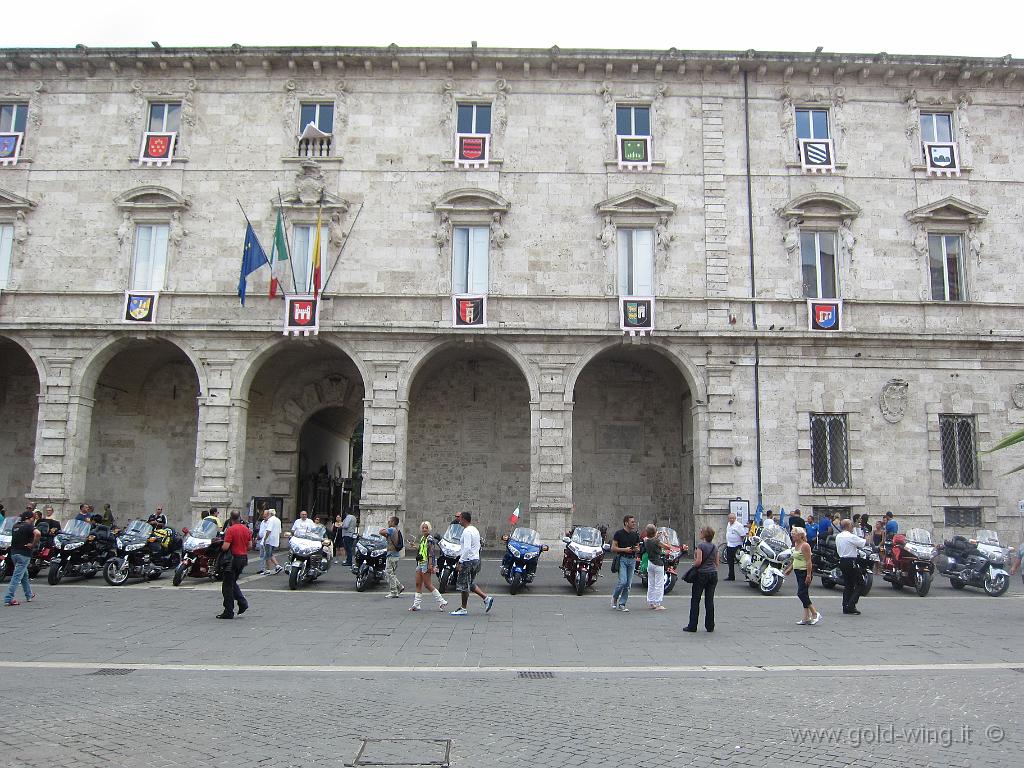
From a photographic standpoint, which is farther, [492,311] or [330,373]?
[330,373]

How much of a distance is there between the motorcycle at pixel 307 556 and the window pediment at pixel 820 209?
1569 cm

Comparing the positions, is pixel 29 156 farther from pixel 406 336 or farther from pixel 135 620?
pixel 135 620

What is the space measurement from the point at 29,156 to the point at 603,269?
681 inches

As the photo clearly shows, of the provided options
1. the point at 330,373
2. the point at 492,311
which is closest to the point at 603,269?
the point at 492,311

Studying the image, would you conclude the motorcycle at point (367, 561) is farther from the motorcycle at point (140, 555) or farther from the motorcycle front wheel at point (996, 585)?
the motorcycle front wheel at point (996, 585)

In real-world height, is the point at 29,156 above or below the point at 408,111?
below

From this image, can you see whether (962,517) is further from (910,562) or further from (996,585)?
(910,562)

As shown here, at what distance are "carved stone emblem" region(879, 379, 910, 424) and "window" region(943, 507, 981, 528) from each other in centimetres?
290

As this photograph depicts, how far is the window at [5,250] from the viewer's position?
22656 mm

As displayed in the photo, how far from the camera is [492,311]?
22219 millimetres

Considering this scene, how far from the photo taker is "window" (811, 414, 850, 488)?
21.8 m

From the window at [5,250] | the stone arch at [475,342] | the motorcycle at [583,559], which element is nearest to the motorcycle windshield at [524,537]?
the motorcycle at [583,559]

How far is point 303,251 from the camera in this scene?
74.8 feet

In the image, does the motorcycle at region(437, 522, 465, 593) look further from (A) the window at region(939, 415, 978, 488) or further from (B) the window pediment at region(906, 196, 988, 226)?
(B) the window pediment at region(906, 196, 988, 226)
